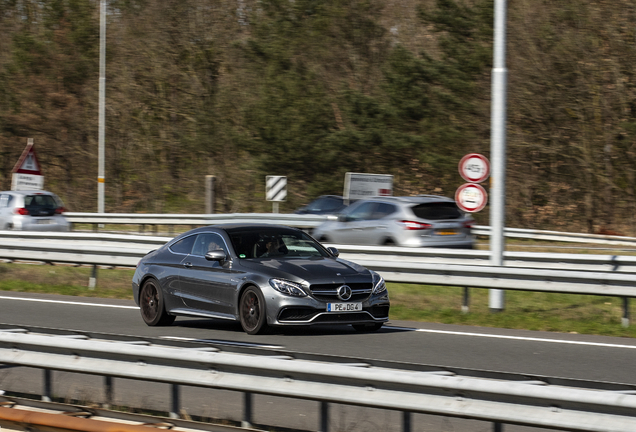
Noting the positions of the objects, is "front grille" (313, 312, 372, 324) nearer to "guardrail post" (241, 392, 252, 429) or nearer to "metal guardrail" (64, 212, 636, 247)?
"guardrail post" (241, 392, 252, 429)

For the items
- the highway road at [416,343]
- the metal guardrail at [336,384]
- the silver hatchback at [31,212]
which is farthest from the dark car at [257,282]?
the silver hatchback at [31,212]

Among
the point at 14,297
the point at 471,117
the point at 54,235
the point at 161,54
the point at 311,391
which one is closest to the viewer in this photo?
the point at 311,391

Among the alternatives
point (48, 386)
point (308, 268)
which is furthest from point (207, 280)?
point (48, 386)

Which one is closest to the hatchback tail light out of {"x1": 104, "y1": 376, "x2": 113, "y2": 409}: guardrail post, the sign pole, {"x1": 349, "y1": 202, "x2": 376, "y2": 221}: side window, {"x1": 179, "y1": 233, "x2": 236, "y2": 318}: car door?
{"x1": 349, "y1": 202, "x2": 376, "y2": 221}: side window

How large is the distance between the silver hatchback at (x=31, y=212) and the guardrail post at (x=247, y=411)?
21.7 metres

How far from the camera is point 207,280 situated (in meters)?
11.8

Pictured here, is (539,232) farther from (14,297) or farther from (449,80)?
(14,297)

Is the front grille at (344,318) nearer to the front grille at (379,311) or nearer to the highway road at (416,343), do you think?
the front grille at (379,311)

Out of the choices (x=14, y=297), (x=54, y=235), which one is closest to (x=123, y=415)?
(x=14, y=297)

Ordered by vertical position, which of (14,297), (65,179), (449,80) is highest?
(449,80)

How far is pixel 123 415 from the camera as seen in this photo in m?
5.91

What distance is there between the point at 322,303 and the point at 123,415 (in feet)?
16.5

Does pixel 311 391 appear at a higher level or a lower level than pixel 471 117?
lower

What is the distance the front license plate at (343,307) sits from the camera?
35.4ft
